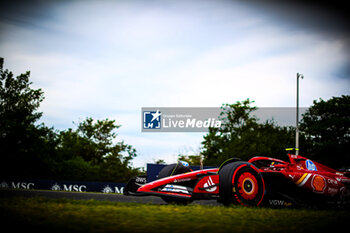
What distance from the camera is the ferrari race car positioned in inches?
262

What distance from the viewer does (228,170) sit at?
6773 millimetres

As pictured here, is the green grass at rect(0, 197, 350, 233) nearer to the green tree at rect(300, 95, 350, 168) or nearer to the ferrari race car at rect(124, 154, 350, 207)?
the ferrari race car at rect(124, 154, 350, 207)

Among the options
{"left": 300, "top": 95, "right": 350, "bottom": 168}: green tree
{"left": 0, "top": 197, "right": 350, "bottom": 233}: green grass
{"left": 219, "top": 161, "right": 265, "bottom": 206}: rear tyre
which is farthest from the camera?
{"left": 300, "top": 95, "right": 350, "bottom": 168}: green tree

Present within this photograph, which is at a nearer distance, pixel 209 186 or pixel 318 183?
pixel 209 186

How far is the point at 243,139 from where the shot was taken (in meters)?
39.9

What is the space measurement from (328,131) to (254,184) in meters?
34.7

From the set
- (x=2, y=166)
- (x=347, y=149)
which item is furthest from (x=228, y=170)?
(x=2, y=166)

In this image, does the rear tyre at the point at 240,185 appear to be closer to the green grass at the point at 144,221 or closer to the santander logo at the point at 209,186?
the santander logo at the point at 209,186

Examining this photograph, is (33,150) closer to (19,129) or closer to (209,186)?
(19,129)

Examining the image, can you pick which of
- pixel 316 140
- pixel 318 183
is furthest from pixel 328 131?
pixel 318 183

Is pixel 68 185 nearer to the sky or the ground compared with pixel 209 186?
nearer to the ground

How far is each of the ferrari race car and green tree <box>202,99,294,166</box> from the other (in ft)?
93.8

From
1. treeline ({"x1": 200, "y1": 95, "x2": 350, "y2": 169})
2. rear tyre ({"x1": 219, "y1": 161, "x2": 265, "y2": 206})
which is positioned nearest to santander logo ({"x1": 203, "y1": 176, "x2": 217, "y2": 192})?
rear tyre ({"x1": 219, "y1": 161, "x2": 265, "y2": 206})

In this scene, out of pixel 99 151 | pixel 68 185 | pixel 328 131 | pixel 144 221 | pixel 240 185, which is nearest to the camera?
pixel 144 221
